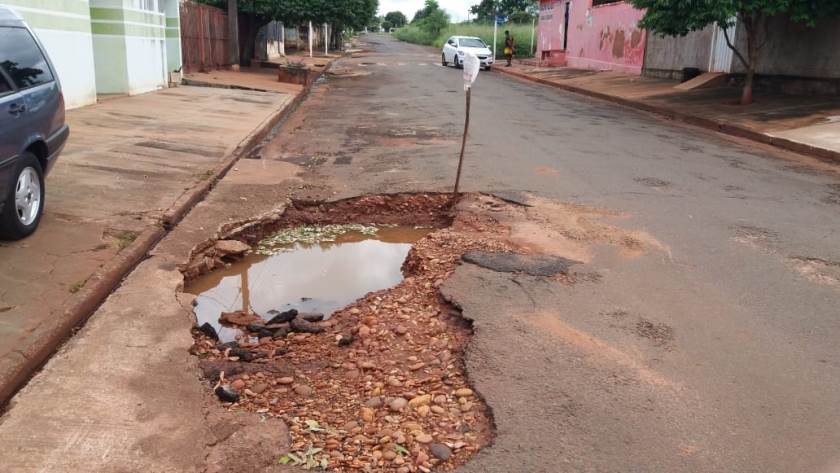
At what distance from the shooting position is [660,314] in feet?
15.8

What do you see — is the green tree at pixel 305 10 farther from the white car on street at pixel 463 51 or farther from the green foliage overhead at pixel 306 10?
the white car on street at pixel 463 51

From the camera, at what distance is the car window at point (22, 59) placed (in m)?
5.70

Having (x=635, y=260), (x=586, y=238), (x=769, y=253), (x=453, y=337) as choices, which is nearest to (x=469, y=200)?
(x=586, y=238)

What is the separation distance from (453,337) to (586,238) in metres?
2.53

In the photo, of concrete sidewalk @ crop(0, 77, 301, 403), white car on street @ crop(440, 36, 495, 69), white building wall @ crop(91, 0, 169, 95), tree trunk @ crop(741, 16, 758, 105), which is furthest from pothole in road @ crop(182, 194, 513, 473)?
white car on street @ crop(440, 36, 495, 69)

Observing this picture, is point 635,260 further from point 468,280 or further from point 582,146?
point 582,146

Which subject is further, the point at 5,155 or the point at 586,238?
the point at 586,238

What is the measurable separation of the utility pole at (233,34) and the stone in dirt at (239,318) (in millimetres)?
22270

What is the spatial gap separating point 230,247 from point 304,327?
1.95 metres

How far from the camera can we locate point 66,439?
326 cm

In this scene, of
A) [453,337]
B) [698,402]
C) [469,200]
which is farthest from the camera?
[469,200]

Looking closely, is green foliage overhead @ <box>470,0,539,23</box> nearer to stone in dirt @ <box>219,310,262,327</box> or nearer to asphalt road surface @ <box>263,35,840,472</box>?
asphalt road surface @ <box>263,35,840,472</box>

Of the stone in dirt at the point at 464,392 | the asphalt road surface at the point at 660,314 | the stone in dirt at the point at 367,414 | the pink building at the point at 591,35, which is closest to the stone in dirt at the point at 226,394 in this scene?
the stone in dirt at the point at 367,414

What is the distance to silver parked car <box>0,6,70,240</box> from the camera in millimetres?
5352
